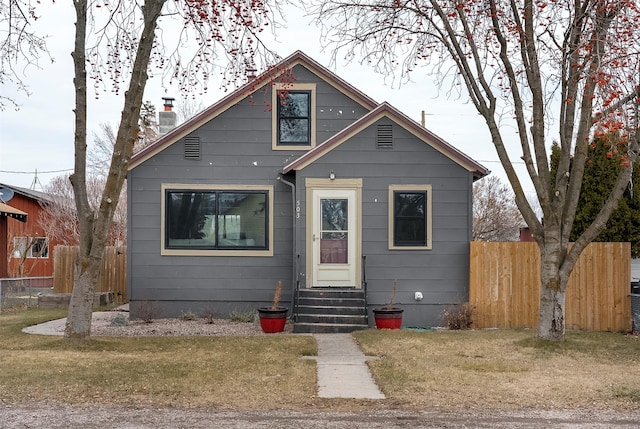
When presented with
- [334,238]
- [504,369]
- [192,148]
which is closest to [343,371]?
[504,369]

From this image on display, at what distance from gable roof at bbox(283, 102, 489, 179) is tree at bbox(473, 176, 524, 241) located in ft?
61.3

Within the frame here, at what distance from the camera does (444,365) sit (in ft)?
33.8

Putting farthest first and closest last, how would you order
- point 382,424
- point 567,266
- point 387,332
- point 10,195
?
point 10,195
point 387,332
point 567,266
point 382,424

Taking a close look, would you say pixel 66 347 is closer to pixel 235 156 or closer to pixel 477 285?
pixel 235 156

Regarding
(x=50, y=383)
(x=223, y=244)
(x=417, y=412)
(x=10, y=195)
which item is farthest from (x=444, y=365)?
(x=10, y=195)

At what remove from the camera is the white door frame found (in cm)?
1563

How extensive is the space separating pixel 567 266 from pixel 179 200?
8296 millimetres

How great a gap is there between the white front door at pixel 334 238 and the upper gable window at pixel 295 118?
1589mm

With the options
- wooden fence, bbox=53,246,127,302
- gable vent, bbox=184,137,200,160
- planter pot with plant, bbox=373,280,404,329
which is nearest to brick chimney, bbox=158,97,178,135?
gable vent, bbox=184,137,200,160

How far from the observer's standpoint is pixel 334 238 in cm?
1571

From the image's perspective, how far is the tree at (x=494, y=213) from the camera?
34125 mm

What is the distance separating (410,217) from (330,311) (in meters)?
2.72

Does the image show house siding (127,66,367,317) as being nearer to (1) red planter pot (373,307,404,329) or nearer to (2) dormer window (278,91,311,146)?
(2) dormer window (278,91,311,146)

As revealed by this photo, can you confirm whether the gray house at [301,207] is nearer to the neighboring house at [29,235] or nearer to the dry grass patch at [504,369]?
the dry grass patch at [504,369]
